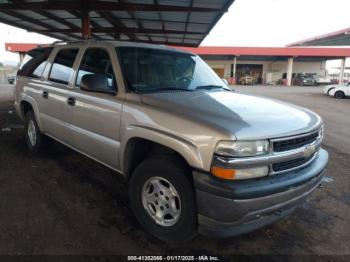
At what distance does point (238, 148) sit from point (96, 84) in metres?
1.79

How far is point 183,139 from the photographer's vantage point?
101 inches

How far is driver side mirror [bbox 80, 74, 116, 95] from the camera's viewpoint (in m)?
3.30

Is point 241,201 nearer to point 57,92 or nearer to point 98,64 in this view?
point 98,64

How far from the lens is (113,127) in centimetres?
335

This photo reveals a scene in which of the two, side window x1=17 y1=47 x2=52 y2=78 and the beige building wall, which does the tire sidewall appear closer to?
side window x1=17 y1=47 x2=52 y2=78

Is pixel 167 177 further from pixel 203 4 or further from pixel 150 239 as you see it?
pixel 203 4

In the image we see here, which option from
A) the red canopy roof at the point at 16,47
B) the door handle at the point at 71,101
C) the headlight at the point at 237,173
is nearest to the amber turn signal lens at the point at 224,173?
the headlight at the point at 237,173

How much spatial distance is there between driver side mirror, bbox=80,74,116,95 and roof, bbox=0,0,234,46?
6608 millimetres

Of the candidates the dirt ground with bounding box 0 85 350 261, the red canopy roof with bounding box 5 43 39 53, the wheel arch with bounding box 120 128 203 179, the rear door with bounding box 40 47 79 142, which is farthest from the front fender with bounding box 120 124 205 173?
the red canopy roof with bounding box 5 43 39 53

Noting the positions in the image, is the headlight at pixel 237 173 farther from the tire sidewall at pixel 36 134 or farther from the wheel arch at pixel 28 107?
the tire sidewall at pixel 36 134

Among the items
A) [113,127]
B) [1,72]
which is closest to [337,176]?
[113,127]

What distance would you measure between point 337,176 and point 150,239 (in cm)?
361

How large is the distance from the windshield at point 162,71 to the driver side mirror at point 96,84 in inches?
9.9

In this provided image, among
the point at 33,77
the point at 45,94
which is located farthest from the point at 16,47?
the point at 45,94
